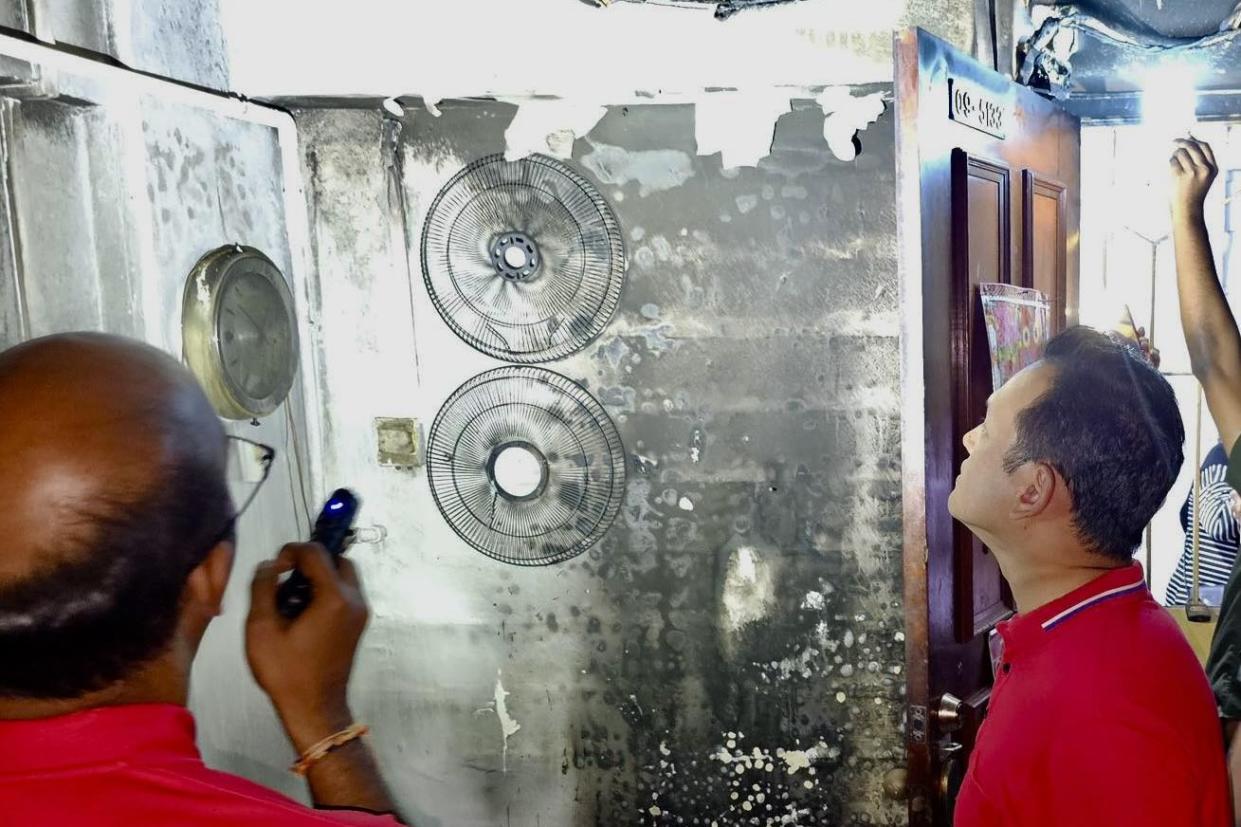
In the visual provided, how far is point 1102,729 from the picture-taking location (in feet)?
4.14

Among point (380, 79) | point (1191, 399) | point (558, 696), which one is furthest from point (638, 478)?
point (1191, 399)

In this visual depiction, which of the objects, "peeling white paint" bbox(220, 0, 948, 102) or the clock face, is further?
"peeling white paint" bbox(220, 0, 948, 102)

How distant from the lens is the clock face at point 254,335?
2.42m

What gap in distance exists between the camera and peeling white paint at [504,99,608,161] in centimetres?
282

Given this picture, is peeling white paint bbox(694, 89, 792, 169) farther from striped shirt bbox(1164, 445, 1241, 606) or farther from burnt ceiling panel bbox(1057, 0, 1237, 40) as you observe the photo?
striped shirt bbox(1164, 445, 1241, 606)

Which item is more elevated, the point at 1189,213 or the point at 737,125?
the point at 737,125

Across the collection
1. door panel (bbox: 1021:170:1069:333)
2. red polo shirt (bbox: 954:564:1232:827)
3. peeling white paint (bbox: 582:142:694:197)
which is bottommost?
Result: red polo shirt (bbox: 954:564:1232:827)

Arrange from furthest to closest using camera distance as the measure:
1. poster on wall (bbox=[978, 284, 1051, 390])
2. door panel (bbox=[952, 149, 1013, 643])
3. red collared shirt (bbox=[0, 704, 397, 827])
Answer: poster on wall (bbox=[978, 284, 1051, 390])
door panel (bbox=[952, 149, 1013, 643])
red collared shirt (bbox=[0, 704, 397, 827])

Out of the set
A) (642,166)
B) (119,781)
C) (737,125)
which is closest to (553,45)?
(642,166)

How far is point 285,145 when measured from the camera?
2.91 metres

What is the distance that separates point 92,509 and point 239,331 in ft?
5.98

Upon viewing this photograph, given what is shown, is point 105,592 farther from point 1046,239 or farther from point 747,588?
point 1046,239

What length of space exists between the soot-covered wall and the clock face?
40cm

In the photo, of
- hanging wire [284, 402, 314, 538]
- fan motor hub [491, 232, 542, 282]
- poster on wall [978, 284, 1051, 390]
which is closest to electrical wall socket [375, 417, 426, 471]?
hanging wire [284, 402, 314, 538]
